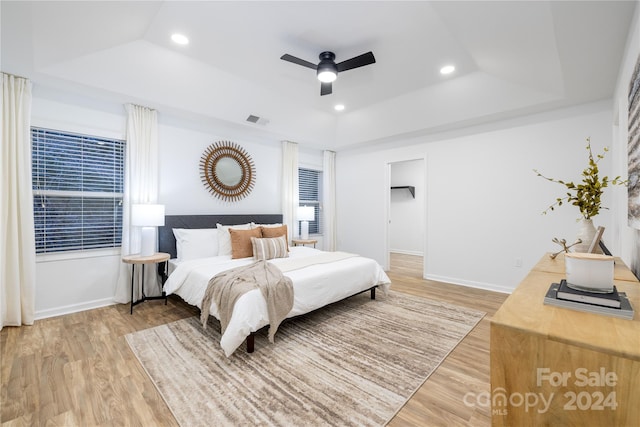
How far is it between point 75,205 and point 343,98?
393 cm

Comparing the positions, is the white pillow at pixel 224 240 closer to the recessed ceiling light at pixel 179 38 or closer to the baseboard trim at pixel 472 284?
the recessed ceiling light at pixel 179 38

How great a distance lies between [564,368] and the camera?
2.99 feet

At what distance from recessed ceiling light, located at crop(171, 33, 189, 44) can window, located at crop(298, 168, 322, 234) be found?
3.22 m

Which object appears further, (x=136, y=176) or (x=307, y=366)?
(x=136, y=176)

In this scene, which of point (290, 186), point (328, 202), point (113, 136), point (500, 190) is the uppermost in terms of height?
point (113, 136)

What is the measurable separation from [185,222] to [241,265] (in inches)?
54.0

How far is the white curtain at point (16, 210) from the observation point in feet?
9.12

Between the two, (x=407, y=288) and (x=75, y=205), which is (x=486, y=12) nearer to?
(x=407, y=288)

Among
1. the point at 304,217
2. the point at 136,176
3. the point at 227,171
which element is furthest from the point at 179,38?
the point at 304,217

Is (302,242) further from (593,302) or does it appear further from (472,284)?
(593,302)

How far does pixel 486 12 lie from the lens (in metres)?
2.32

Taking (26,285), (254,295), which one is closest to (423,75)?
(254,295)

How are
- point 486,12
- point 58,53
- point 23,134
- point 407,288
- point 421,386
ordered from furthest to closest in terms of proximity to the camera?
point 407,288 → point 23,134 → point 58,53 → point 486,12 → point 421,386

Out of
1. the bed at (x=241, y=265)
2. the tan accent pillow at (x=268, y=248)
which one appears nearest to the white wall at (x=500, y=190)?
the bed at (x=241, y=265)
